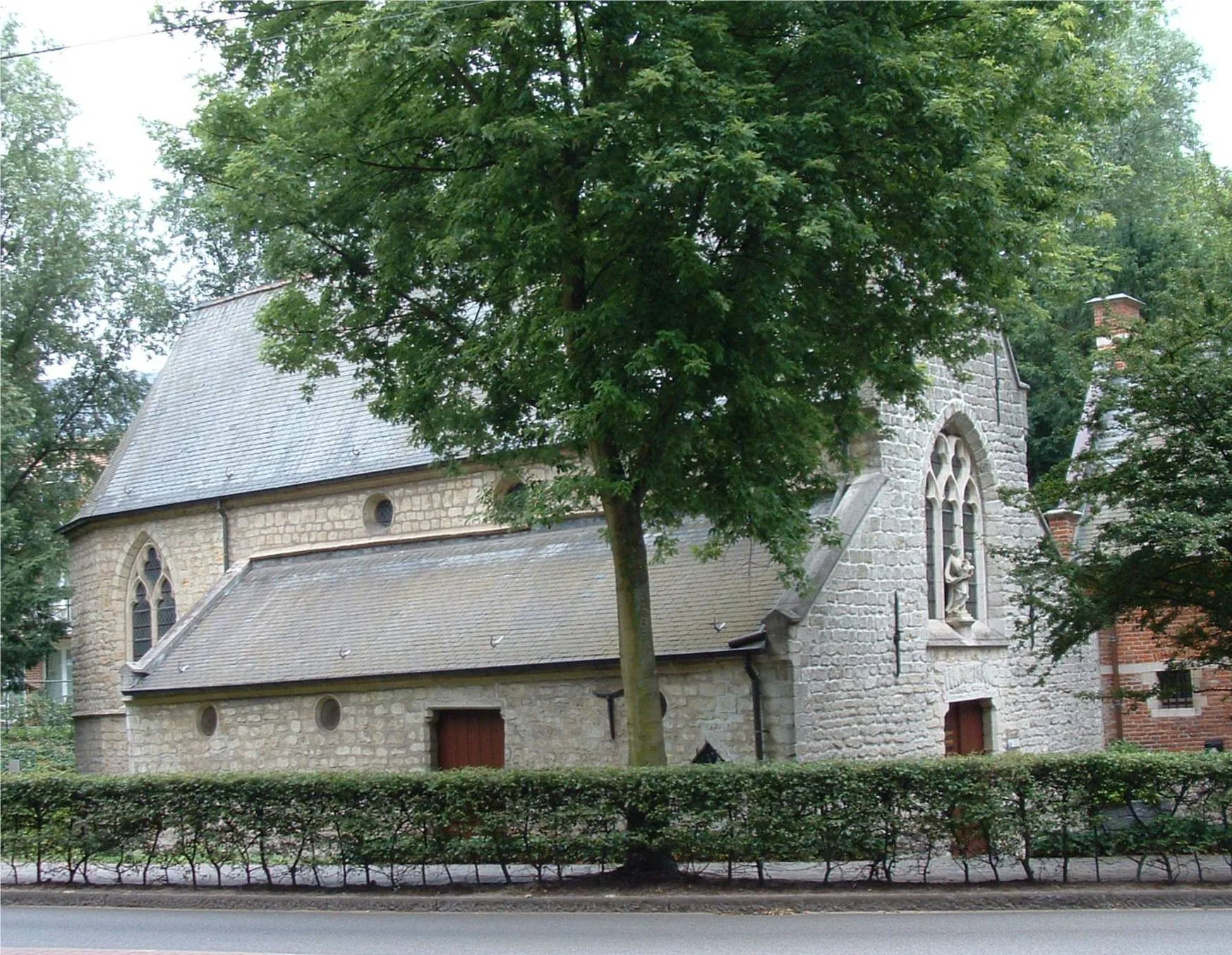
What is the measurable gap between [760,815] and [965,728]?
8.54 metres

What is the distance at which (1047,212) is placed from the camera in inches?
584

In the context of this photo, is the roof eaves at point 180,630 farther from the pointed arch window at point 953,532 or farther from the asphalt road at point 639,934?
the pointed arch window at point 953,532

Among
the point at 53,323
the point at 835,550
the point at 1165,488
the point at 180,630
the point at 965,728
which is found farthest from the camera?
the point at 53,323

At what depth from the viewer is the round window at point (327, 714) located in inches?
842

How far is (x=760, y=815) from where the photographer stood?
45.6 ft

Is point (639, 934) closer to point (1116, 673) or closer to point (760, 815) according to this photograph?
point (760, 815)

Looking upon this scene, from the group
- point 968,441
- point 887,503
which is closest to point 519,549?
point 887,503

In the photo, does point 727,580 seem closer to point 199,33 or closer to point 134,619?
point 199,33

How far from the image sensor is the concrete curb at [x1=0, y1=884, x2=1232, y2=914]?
42.1 ft

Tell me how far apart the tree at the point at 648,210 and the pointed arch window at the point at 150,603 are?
13217 millimetres

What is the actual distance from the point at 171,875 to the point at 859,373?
9742mm

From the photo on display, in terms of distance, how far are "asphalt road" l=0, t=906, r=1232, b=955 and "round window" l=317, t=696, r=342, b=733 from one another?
7.58 metres

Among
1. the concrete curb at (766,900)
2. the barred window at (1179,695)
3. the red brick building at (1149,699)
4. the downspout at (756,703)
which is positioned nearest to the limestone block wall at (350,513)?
the downspout at (756,703)

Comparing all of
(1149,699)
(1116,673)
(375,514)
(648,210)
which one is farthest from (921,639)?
(375,514)
